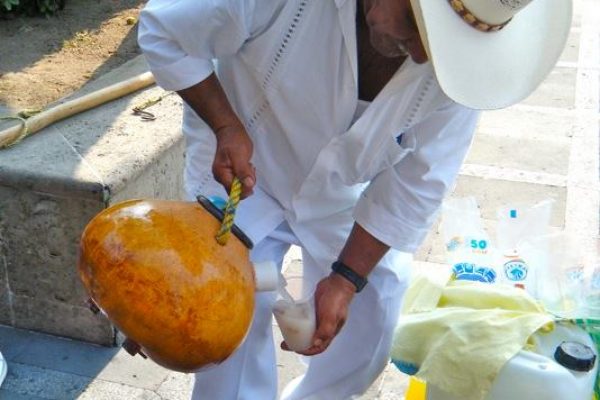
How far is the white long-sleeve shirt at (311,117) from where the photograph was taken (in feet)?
6.24

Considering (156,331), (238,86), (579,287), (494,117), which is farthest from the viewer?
(494,117)

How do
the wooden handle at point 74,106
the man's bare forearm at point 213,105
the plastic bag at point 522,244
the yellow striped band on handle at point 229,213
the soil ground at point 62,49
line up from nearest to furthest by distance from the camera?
the yellow striped band on handle at point 229,213, the man's bare forearm at point 213,105, the plastic bag at point 522,244, the wooden handle at point 74,106, the soil ground at point 62,49

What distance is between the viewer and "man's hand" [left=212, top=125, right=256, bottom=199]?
1879 mm

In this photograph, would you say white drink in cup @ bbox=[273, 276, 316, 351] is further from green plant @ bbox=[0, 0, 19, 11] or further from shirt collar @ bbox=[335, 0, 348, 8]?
green plant @ bbox=[0, 0, 19, 11]

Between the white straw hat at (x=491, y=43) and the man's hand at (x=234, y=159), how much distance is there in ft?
1.53

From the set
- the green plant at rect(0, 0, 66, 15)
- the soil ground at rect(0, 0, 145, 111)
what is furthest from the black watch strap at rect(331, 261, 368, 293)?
the green plant at rect(0, 0, 66, 15)

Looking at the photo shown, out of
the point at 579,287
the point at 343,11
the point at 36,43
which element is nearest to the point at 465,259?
the point at 579,287

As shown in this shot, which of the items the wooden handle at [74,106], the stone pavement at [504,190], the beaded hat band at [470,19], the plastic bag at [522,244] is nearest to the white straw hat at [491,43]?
the beaded hat band at [470,19]

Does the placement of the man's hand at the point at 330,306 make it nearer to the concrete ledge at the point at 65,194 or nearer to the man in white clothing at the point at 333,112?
the man in white clothing at the point at 333,112

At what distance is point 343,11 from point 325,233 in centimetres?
67

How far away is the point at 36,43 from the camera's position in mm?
4250

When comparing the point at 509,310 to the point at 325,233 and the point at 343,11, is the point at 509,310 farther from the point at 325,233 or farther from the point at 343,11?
the point at 343,11

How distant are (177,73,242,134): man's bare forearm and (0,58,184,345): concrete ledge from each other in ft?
2.58

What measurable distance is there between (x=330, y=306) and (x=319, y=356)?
555 mm
